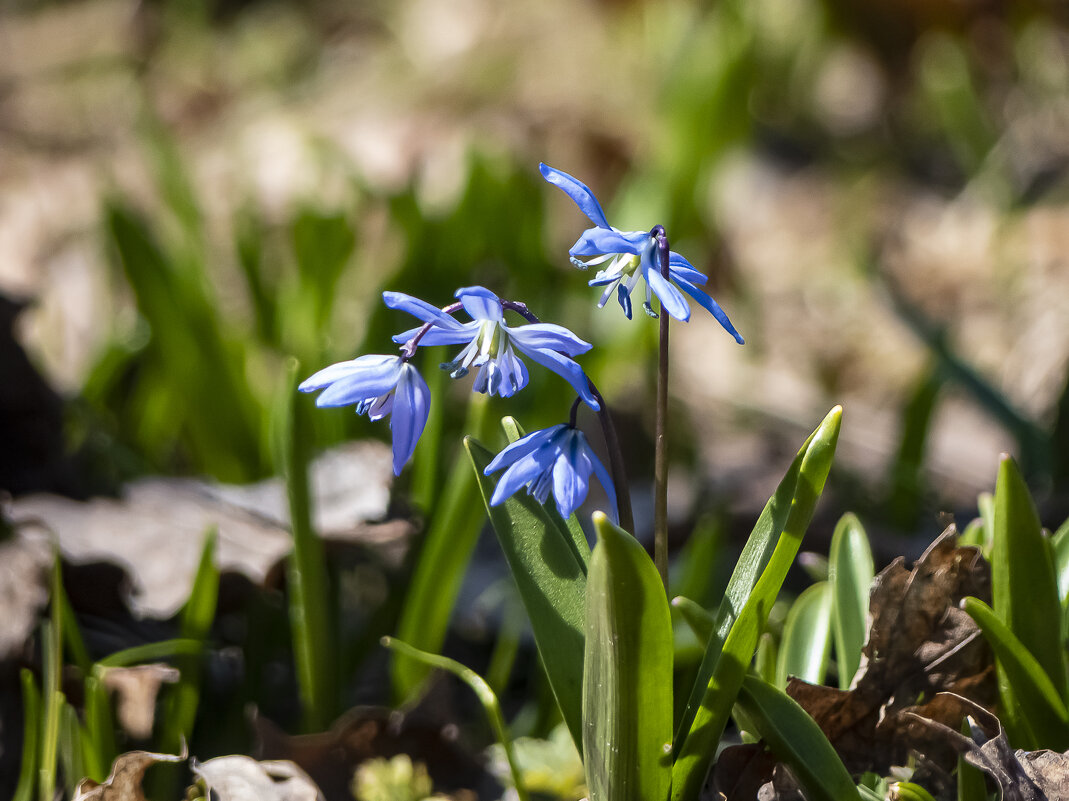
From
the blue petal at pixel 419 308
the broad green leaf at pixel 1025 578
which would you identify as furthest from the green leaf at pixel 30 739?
the broad green leaf at pixel 1025 578

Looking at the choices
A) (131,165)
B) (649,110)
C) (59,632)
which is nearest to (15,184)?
(131,165)

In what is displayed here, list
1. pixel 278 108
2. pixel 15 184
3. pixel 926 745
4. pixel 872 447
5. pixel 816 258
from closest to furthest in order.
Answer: pixel 926 745 → pixel 872 447 → pixel 816 258 → pixel 15 184 → pixel 278 108

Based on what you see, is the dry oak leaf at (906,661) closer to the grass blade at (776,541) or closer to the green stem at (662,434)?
the grass blade at (776,541)

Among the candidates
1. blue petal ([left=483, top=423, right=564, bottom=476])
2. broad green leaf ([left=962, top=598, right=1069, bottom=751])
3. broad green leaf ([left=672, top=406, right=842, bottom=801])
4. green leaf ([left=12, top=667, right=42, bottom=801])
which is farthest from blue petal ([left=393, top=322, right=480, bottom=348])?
green leaf ([left=12, top=667, right=42, bottom=801])

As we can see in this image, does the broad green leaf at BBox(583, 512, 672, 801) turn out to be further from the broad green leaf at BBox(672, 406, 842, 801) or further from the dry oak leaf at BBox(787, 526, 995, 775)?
the dry oak leaf at BBox(787, 526, 995, 775)

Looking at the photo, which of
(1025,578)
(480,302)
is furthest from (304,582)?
(1025,578)

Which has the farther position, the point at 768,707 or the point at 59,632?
the point at 59,632

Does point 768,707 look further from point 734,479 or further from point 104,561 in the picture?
point 734,479
